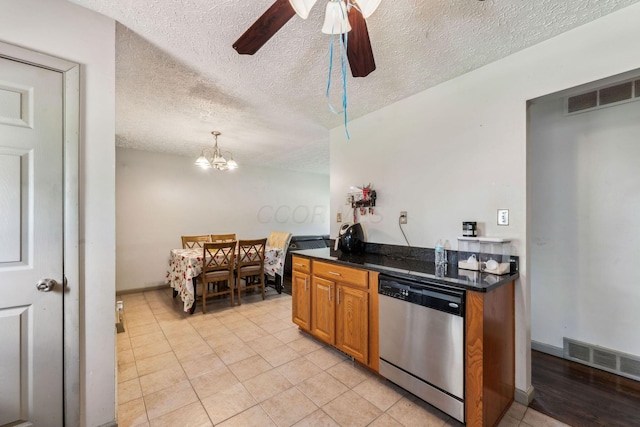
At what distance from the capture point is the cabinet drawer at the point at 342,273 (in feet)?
6.65

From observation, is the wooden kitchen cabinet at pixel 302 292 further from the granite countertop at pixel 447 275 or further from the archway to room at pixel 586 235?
the archway to room at pixel 586 235

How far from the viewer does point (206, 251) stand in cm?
341

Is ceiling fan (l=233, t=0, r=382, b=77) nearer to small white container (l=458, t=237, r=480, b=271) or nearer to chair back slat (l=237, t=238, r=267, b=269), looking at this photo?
small white container (l=458, t=237, r=480, b=271)

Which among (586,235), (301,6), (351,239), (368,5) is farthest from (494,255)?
(301,6)

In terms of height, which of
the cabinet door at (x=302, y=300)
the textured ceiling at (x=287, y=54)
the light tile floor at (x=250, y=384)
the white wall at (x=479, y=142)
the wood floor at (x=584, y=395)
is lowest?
the light tile floor at (x=250, y=384)

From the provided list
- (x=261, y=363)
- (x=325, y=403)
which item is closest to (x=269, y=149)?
(x=261, y=363)

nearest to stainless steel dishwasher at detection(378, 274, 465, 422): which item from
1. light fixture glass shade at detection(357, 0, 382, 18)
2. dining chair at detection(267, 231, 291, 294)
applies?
light fixture glass shade at detection(357, 0, 382, 18)

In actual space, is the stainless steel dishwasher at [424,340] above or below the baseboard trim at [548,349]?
above

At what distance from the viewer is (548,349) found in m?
2.33

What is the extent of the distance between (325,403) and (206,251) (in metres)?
2.40

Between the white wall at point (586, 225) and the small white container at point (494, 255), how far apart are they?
632 millimetres

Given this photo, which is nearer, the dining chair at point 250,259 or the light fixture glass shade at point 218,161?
the light fixture glass shade at point 218,161

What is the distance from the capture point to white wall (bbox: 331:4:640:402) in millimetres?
1545

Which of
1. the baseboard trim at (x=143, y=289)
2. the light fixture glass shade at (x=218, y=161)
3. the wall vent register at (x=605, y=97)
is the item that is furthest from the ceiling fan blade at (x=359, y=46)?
the baseboard trim at (x=143, y=289)
